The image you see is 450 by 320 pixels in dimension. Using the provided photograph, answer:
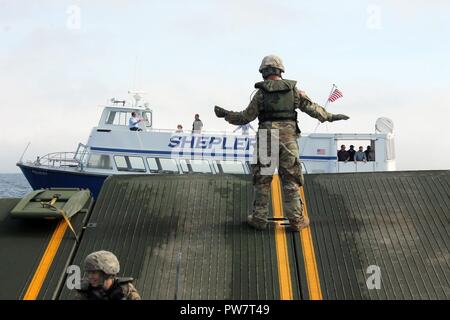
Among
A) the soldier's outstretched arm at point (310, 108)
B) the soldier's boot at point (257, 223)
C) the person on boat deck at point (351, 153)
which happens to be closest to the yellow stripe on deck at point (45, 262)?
the soldier's boot at point (257, 223)

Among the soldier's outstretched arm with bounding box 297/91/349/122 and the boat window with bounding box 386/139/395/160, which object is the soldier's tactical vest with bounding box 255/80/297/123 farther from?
the boat window with bounding box 386/139/395/160

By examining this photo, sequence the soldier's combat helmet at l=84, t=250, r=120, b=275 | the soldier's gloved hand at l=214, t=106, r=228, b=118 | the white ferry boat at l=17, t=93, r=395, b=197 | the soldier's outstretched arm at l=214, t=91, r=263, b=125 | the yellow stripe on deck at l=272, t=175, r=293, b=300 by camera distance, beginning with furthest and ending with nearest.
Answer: the white ferry boat at l=17, t=93, r=395, b=197 → the soldier's gloved hand at l=214, t=106, r=228, b=118 → the soldier's outstretched arm at l=214, t=91, r=263, b=125 → the yellow stripe on deck at l=272, t=175, r=293, b=300 → the soldier's combat helmet at l=84, t=250, r=120, b=275

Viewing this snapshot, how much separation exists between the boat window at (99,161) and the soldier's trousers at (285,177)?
18.9 metres

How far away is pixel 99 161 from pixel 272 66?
63.9 ft

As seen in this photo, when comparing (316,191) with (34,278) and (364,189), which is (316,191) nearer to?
(364,189)

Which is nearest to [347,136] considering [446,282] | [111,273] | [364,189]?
[364,189]

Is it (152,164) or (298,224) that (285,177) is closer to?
(298,224)

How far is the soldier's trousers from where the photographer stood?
669 cm

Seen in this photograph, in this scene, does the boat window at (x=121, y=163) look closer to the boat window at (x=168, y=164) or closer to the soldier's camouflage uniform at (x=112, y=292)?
the boat window at (x=168, y=164)

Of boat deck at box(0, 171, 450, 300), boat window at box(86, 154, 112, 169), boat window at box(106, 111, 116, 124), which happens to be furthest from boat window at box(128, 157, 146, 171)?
boat deck at box(0, 171, 450, 300)

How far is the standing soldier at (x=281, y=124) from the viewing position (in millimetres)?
6703

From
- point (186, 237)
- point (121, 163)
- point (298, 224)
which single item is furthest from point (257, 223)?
point (121, 163)

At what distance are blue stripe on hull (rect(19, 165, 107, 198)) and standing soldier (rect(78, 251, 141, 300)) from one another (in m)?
19.8

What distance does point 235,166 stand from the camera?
24031mm
